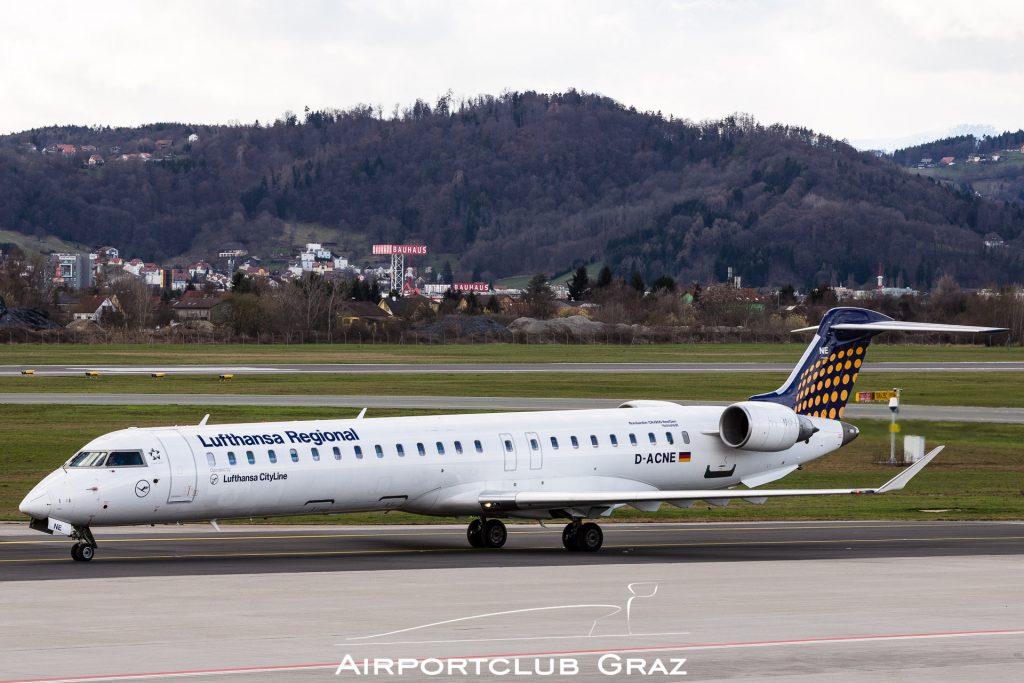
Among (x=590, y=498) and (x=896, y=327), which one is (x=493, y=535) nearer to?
(x=590, y=498)

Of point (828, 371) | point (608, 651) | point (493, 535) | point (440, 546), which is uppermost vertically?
point (828, 371)

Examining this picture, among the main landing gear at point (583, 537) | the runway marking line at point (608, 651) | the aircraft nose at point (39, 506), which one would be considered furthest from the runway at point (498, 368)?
the runway marking line at point (608, 651)

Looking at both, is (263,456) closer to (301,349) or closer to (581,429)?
(581,429)

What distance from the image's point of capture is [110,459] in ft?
90.0

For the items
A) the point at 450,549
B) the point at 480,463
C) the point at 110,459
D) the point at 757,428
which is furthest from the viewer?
the point at 757,428

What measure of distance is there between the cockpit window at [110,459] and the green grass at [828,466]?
963 cm

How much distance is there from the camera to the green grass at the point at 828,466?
39750 mm

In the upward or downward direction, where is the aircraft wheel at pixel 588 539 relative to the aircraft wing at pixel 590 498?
downward

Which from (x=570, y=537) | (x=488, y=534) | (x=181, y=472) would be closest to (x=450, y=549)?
(x=488, y=534)

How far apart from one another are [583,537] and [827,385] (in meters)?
8.69

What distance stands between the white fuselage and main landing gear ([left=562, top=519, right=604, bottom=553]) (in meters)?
0.66

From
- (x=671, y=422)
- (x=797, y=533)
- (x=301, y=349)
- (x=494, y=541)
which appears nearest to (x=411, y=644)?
(x=494, y=541)

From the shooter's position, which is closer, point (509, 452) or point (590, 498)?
point (590, 498)

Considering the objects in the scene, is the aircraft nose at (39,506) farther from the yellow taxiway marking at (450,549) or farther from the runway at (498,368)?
the runway at (498,368)
